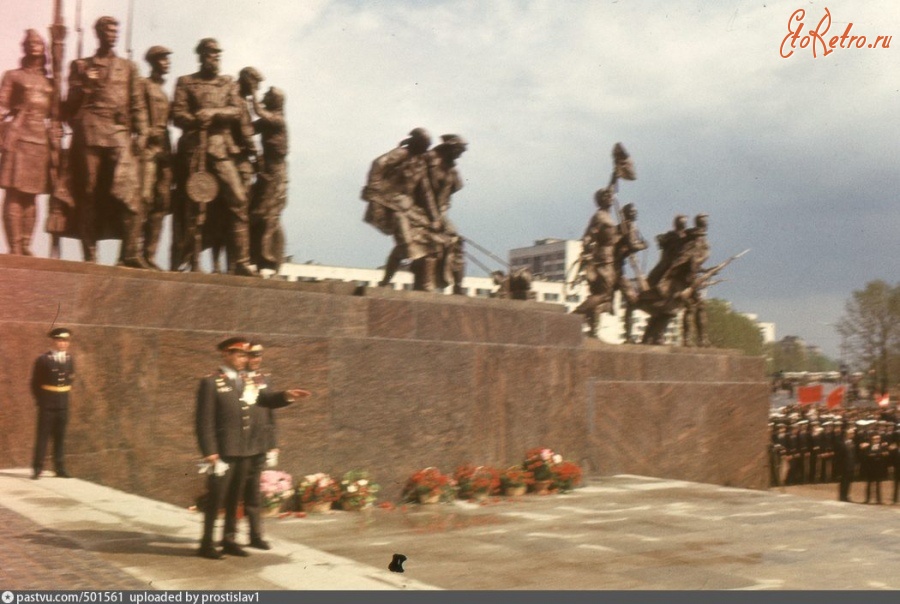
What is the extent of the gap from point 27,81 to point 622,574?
6.93 meters

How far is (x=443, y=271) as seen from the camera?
13320 mm

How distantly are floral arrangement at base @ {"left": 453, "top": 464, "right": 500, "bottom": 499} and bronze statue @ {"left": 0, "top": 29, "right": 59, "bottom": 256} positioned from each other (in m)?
4.82

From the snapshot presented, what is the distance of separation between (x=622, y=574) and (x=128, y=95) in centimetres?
670

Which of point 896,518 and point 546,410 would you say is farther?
point 546,410

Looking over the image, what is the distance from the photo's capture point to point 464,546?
26.0 feet

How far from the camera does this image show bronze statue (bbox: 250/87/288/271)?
37.7 ft

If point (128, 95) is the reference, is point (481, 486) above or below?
below

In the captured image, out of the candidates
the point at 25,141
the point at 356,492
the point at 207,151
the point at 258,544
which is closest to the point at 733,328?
the point at 207,151

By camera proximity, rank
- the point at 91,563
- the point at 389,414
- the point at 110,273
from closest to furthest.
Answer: the point at 91,563 < the point at 110,273 < the point at 389,414

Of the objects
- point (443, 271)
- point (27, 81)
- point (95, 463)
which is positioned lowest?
point (95, 463)

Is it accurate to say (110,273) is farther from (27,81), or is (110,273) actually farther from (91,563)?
(91,563)

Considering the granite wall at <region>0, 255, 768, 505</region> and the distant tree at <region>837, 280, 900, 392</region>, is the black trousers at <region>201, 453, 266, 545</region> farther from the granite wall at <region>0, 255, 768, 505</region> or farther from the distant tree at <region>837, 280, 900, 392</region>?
the distant tree at <region>837, 280, 900, 392</region>

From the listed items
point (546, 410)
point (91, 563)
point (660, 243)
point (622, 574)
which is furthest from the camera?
point (660, 243)

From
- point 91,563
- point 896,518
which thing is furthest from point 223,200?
point 896,518
